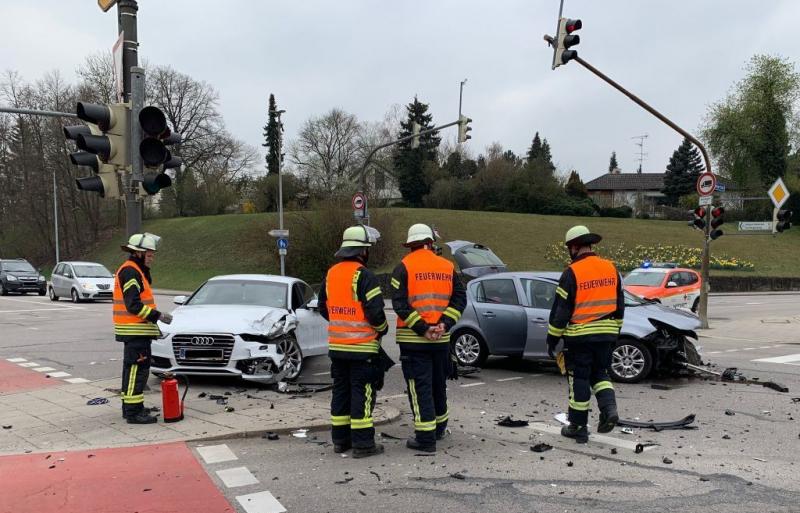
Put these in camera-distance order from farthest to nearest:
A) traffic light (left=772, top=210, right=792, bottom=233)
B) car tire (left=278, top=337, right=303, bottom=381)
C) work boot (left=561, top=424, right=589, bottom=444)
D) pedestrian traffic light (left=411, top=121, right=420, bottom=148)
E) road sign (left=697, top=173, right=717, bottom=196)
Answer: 1. pedestrian traffic light (left=411, top=121, right=420, bottom=148)
2. traffic light (left=772, top=210, right=792, bottom=233)
3. road sign (left=697, top=173, right=717, bottom=196)
4. car tire (left=278, top=337, right=303, bottom=381)
5. work boot (left=561, top=424, right=589, bottom=444)

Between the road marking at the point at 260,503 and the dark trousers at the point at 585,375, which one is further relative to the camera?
the dark trousers at the point at 585,375

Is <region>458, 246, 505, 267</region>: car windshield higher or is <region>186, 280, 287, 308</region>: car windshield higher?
<region>458, 246, 505, 267</region>: car windshield

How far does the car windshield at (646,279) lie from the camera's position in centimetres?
1894

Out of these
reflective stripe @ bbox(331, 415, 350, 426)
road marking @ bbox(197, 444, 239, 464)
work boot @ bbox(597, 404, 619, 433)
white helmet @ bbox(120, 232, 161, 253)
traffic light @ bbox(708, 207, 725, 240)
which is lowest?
road marking @ bbox(197, 444, 239, 464)

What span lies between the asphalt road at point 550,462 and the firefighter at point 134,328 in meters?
1.28

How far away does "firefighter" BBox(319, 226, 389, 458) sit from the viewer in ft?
16.9

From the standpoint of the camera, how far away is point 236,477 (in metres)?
4.67

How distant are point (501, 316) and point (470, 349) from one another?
77cm

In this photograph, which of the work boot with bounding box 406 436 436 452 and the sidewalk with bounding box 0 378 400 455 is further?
the sidewalk with bounding box 0 378 400 455

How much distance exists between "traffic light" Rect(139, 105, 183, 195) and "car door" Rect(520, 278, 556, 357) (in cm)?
543

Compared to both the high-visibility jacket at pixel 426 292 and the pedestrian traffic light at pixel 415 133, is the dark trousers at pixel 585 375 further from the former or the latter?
the pedestrian traffic light at pixel 415 133

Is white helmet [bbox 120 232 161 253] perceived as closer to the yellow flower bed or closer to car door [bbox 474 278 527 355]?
car door [bbox 474 278 527 355]

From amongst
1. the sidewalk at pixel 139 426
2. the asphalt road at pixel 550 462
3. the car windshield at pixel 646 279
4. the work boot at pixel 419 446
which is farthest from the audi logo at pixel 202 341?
the car windshield at pixel 646 279

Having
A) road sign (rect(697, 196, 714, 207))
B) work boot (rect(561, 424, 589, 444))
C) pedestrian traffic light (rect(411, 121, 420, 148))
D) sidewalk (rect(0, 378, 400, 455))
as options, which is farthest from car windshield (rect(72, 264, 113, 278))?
work boot (rect(561, 424, 589, 444))
